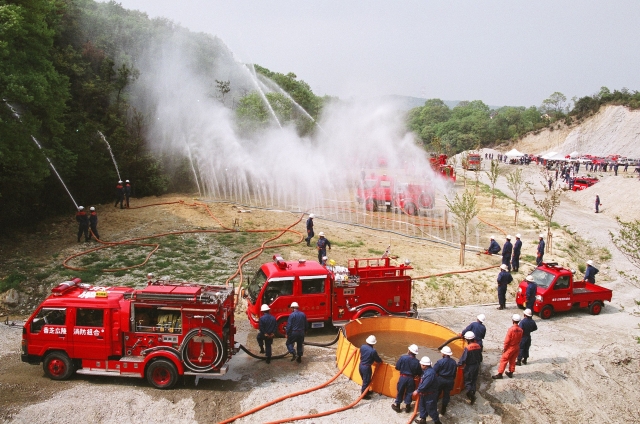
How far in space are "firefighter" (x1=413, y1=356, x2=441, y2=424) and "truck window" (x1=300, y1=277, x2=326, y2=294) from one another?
483 centimetres

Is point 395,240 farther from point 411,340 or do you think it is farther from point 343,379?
point 343,379

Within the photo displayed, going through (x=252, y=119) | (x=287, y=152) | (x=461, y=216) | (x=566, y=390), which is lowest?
(x=566, y=390)

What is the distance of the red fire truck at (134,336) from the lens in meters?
11.4

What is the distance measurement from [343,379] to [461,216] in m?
12.5

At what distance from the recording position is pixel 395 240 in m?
25.5

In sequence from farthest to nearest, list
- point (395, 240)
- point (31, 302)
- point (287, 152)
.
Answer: point (287, 152) < point (395, 240) < point (31, 302)

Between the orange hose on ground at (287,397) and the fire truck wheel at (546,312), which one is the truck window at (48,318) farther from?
the fire truck wheel at (546,312)

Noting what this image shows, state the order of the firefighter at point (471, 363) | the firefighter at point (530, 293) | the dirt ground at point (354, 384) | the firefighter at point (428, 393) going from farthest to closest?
the firefighter at point (530, 293) → the firefighter at point (471, 363) → the dirt ground at point (354, 384) → the firefighter at point (428, 393)

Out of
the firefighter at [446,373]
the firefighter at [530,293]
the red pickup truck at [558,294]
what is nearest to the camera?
the firefighter at [446,373]

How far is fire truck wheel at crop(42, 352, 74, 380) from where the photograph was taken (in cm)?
1152

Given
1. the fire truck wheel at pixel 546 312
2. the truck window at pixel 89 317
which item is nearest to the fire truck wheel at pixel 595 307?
the fire truck wheel at pixel 546 312

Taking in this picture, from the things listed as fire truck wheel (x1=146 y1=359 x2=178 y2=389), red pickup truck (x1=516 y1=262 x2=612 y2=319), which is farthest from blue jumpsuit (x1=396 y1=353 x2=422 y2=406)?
red pickup truck (x1=516 y1=262 x2=612 y2=319)

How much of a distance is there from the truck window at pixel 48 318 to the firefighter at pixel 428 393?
27.9 feet

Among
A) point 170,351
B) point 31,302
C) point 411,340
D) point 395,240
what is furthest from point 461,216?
point 31,302
